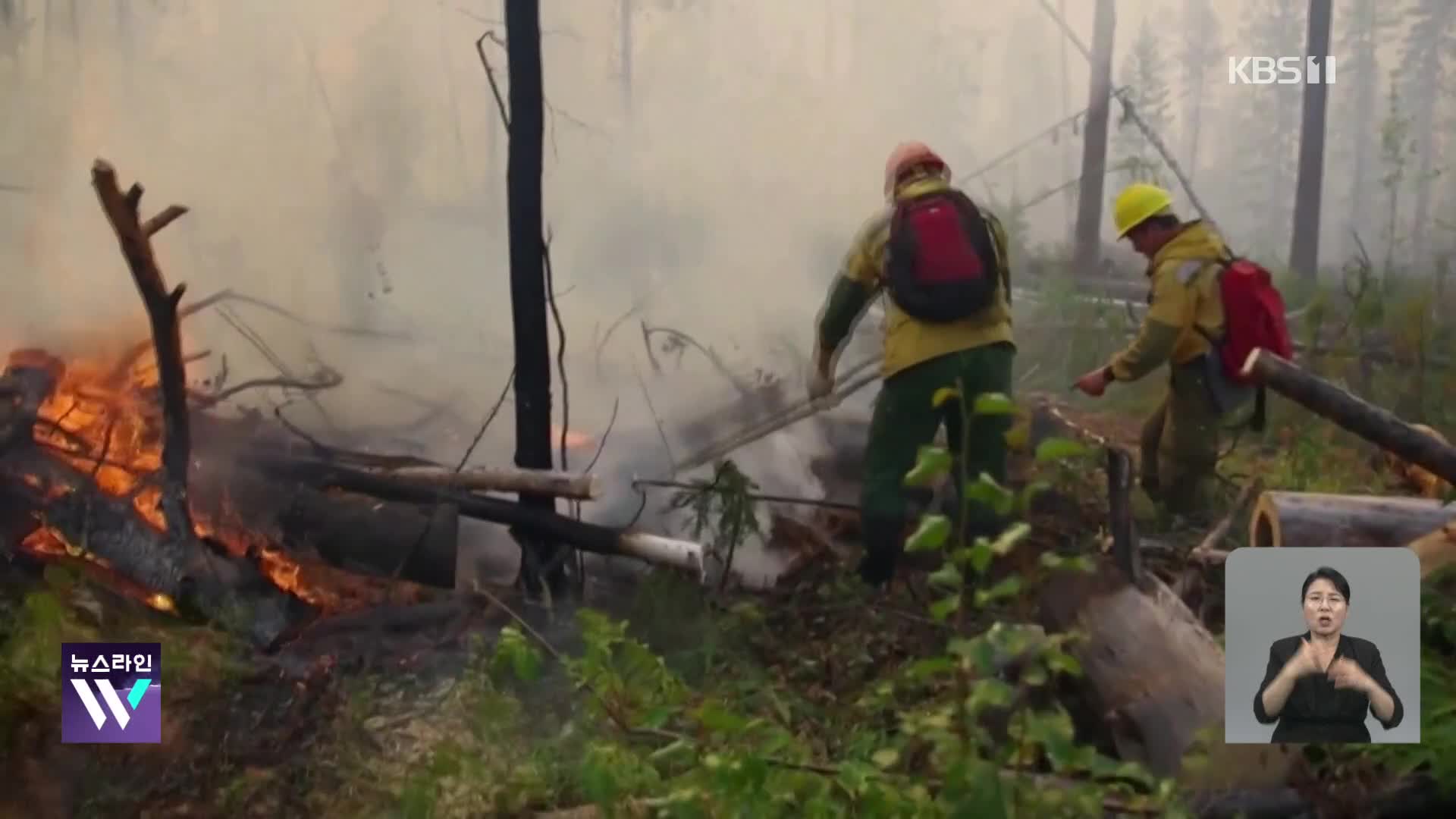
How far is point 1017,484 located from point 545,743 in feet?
4.58

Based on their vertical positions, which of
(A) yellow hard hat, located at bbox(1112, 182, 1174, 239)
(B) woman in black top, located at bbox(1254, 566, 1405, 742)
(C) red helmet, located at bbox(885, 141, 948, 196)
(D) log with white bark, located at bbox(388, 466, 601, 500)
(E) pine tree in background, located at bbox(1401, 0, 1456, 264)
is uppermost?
(E) pine tree in background, located at bbox(1401, 0, 1456, 264)

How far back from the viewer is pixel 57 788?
119 inches

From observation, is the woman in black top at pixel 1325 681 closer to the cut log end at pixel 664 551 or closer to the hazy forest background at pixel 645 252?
the hazy forest background at pixel 645 252

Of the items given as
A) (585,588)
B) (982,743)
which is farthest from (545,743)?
(982,743)

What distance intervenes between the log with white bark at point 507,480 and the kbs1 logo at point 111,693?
0.84m

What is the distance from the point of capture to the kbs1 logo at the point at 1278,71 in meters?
2.96

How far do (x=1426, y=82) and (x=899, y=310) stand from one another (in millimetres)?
1505

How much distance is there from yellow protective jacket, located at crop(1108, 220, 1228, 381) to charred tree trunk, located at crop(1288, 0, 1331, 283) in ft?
0.80

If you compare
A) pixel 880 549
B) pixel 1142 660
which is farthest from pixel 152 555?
pixel 1142 660

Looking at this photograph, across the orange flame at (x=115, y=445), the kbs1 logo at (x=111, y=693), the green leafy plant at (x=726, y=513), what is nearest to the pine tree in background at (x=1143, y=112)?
the green leafy plant at (x=726, y=513)

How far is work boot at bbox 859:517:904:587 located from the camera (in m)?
3.04

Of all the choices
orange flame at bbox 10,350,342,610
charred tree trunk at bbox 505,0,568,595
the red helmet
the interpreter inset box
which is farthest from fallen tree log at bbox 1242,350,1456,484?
orange flame at bbox 10,350,342,610

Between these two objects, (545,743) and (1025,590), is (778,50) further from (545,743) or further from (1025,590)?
(545,743)

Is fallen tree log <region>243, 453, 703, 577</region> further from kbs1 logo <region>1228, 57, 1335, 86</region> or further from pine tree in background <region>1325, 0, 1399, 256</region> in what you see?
pine tree in background <region>1325, 0, 1399, 256</region>
